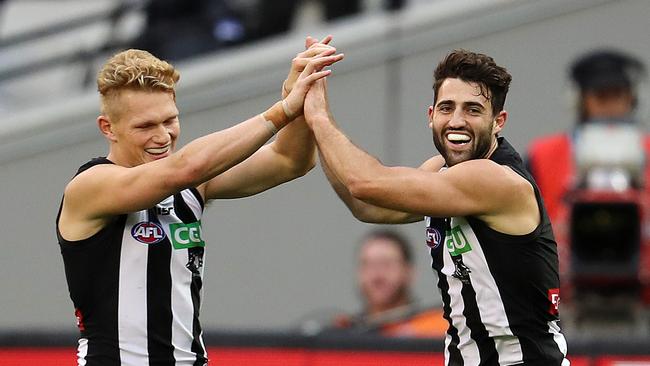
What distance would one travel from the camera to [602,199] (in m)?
7.88

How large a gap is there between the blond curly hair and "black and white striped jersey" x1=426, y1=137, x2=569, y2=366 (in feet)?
3.96

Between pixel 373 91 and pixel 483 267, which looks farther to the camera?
pixel 373 91

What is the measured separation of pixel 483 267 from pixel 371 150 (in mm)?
4311

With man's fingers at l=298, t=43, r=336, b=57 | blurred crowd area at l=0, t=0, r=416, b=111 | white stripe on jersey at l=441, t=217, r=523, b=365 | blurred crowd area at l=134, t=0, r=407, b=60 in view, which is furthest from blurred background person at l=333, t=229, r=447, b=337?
white stripe on jersey at l=441, t=217, r=523, b=365

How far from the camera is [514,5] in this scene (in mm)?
9539

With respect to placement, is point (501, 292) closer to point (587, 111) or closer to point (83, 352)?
point (83, 352)

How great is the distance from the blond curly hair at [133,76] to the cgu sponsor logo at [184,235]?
508mm

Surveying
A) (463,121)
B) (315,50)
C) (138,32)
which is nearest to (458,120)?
(463,121)

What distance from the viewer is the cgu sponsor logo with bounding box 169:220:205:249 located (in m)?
5.34

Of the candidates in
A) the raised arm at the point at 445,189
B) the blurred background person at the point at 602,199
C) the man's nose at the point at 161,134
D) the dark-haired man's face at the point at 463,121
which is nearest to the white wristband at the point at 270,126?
the raised arm at the point at 445,189

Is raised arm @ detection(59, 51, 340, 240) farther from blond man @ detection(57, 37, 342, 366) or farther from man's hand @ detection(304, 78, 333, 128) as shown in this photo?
man's hand @ detection(304, 78, 333, 128)

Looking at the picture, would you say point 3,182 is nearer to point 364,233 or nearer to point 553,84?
point 364,233

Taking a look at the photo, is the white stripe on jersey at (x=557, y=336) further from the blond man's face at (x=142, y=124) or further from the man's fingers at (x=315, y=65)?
the blond man's face at (x=142, y=124)

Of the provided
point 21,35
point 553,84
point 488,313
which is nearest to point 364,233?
point 553,84
